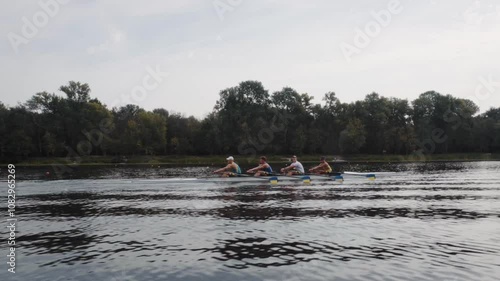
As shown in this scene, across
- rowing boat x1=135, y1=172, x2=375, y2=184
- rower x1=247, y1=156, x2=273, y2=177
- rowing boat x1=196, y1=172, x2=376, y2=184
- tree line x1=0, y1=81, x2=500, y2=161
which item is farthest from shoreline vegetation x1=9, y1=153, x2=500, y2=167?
rowing boat x1=135, y1=172, x2=375, y2=184

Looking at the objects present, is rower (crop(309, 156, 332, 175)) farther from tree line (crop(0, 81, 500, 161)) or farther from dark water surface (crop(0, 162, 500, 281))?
tree line (crop(0, 81, 500, 161))

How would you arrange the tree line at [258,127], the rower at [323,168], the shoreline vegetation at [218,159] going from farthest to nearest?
the tree line at [258,127] → the shoreline vegetation at [218,159] → the rower at [323,168]

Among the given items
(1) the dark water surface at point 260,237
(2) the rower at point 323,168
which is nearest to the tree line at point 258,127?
(2) the rower at point 323,168

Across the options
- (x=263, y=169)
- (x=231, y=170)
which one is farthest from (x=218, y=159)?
(x=263, y=169)

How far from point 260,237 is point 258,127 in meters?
106

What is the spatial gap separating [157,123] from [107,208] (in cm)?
10146

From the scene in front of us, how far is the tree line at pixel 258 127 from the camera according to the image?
4651 inches

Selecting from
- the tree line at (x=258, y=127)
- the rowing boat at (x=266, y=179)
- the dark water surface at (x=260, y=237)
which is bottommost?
the dark water surface at (x=260, y=237)

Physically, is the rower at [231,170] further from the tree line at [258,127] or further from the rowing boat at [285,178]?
the tree line at [258,127]

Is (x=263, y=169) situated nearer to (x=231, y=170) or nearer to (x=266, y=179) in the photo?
(x=266, y=179)

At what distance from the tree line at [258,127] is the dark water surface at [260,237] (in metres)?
93.2

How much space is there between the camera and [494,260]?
12.3 metres

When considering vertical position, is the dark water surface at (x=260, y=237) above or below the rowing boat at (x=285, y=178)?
below

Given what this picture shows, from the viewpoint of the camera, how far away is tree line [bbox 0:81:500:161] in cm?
11812
